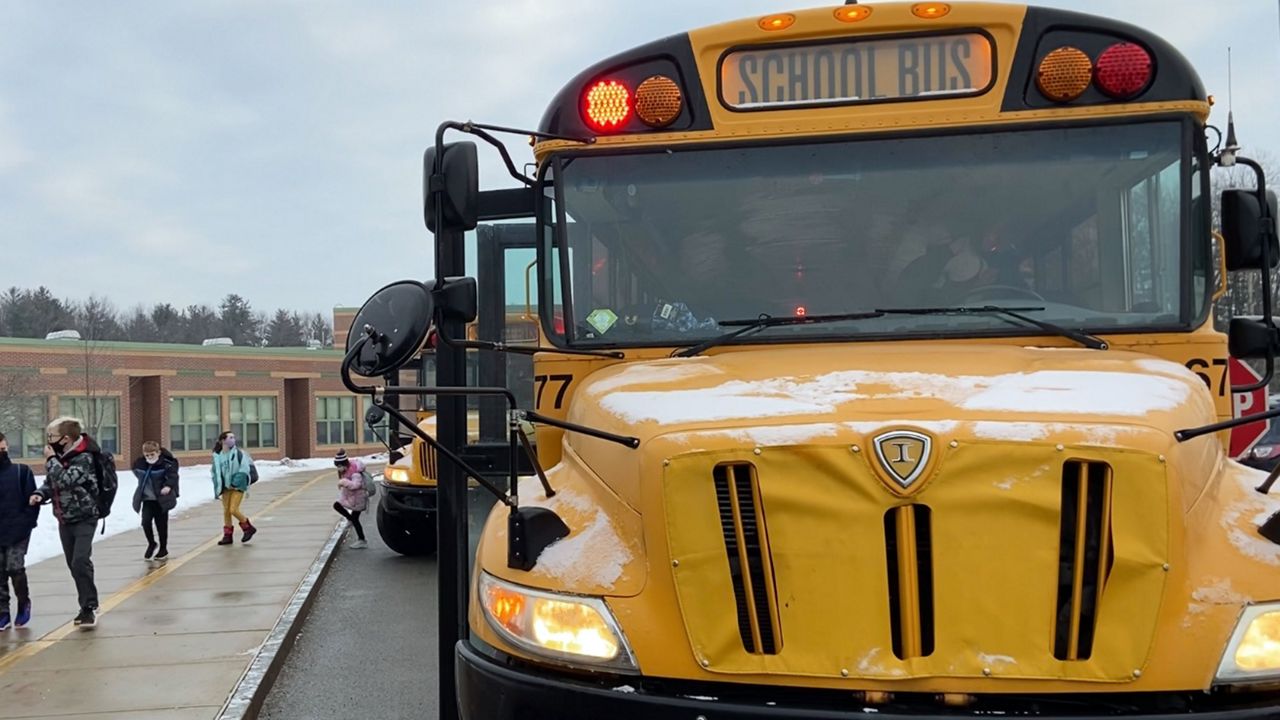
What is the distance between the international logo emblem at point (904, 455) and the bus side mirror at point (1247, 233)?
6.00 ft

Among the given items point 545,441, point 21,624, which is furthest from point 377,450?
point 545,441

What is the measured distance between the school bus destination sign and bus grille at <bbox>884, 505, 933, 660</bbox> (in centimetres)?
162

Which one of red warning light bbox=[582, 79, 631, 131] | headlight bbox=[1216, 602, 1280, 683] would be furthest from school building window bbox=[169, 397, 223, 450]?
headlight bbox=[1216, 602, 1280, 683]

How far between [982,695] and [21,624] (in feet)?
24.3

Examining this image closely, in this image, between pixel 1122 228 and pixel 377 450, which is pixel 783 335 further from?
pixel 377 450

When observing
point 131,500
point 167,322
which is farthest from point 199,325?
point 131,500

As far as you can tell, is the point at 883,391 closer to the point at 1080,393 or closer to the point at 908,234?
the point at 1080,393

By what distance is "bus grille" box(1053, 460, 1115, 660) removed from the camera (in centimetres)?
204

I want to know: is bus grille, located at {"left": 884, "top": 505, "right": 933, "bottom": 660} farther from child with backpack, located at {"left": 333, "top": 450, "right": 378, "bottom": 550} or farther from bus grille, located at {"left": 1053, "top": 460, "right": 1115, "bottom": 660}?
child with backpack, located at {"left": 333, "top": 450, "right": 378, "bottom": 550}

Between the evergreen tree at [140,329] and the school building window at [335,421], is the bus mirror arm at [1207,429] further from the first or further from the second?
the evergreen tree at [140,329]

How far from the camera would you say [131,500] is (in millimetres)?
20359

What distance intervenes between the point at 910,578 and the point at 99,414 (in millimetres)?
41155

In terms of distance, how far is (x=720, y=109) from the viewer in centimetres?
327

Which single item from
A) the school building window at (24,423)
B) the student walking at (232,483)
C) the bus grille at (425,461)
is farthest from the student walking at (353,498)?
the school building window at (24,423)
